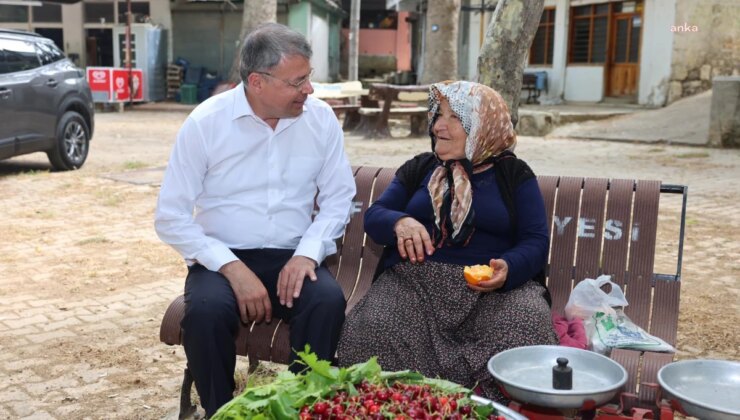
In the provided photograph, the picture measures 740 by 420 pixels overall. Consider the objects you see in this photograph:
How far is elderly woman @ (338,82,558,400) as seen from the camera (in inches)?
120

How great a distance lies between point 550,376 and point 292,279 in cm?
109

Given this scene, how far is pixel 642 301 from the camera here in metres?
3.58

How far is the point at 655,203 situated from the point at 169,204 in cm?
205

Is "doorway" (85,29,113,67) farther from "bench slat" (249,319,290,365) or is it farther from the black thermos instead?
the black thermos

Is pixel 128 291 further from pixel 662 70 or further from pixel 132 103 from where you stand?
pixel 132 103

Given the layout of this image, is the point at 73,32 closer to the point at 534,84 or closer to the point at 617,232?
the point at 534,84

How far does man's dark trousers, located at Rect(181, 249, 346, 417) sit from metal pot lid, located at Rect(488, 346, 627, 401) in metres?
0.75

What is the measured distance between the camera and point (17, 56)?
414 inches

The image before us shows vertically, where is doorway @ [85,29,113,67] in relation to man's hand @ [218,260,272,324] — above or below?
above

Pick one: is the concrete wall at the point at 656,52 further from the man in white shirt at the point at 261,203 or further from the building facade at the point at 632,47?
the man in white shirt at the point at 261,203

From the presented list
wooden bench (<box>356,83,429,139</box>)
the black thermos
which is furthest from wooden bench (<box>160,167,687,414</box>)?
wooden bench (<box>356,83,429,139</box>)

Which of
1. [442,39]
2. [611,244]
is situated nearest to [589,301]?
[611,244]

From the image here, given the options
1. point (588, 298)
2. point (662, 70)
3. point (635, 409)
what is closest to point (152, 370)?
point (588, 298)

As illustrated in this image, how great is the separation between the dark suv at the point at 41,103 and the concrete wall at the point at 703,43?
49.6 feet
